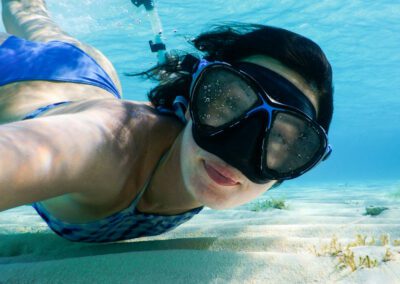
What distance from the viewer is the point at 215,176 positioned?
254 cm

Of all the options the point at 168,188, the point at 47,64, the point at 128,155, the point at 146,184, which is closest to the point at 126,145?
the point at 128,155

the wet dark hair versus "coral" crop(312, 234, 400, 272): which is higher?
the wet dark hair

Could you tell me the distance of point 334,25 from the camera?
69.0 feet

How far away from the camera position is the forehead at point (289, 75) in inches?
109

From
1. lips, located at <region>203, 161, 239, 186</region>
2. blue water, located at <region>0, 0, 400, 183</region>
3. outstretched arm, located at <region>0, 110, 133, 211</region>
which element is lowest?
blue water, located at <region>0, 0, 400, 183</region>

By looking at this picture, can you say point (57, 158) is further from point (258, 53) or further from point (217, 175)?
point (258, 53)

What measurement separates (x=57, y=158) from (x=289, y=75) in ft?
6.15

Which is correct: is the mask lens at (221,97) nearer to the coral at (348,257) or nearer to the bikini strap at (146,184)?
the bikini strap at (146,184)

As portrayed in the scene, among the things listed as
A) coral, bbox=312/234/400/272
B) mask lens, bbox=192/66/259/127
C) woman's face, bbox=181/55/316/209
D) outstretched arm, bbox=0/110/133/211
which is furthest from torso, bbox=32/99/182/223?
coral, bbox=312/234/400/272

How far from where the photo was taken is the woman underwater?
7.48 feet

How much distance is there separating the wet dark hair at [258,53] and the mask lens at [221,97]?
31 cm

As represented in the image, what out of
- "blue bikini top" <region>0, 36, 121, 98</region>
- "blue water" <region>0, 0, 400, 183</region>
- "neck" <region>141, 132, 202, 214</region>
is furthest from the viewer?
"blue water" <region>0, 0, 400, 183</region>

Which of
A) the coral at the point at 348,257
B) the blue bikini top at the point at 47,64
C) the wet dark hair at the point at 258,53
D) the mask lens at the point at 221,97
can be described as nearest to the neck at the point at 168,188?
the mask lens at the point at 221,97

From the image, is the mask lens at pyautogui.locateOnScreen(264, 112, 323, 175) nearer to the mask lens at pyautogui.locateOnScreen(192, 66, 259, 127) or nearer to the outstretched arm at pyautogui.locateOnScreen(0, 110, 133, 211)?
the mask lens at pyautogui.locateOnScreen(192, 66, 259, 127)
